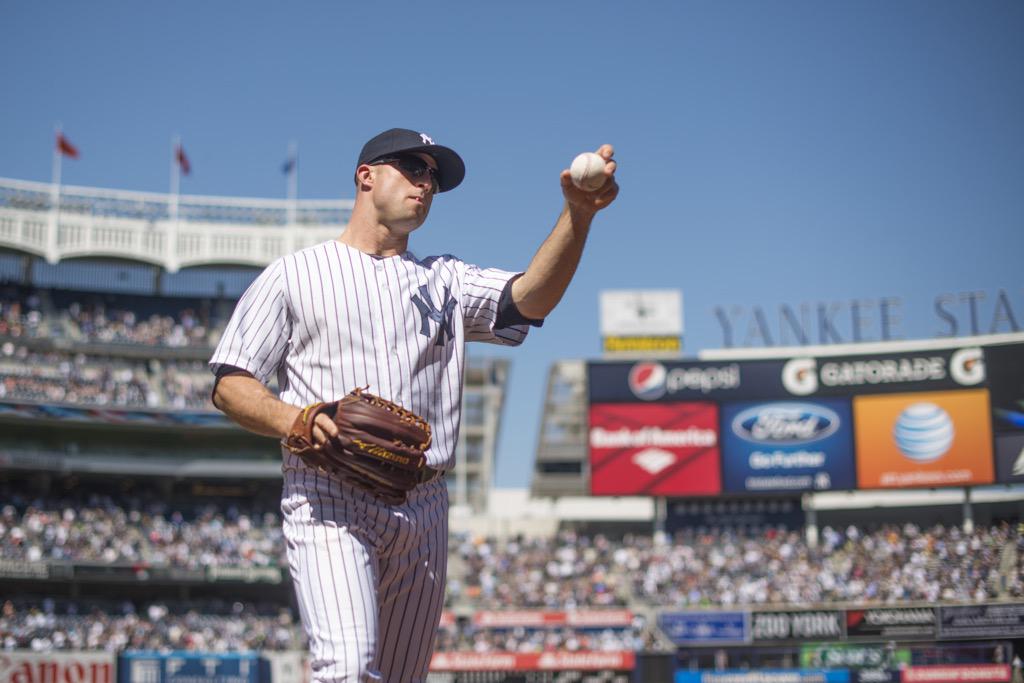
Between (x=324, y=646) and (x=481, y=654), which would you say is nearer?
(x=324, y=646)

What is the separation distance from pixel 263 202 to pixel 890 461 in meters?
23.8

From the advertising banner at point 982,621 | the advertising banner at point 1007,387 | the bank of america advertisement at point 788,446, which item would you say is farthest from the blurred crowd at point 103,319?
the advertising banner at point 1007,387

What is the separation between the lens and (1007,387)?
125ft

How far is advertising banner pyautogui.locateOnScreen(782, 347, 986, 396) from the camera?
1531 inches

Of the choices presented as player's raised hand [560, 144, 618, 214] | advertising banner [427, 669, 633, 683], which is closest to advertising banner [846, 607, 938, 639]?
advertising banner [427, 669, 633, 683]

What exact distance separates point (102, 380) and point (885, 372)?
26.1m

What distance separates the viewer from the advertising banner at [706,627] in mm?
33562

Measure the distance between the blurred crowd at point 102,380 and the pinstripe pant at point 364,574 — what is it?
3385 centimetres

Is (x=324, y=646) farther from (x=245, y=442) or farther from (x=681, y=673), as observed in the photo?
(x=245, y=442)

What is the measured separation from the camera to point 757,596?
35625 millimetres

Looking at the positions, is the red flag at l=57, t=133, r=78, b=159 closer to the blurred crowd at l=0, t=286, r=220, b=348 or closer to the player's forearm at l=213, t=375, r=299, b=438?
the blurred crowd at l=0, t=286, r=220, b=348

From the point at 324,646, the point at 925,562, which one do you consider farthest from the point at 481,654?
the point at 324,646

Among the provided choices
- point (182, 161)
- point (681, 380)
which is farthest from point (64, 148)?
point (681, 380)

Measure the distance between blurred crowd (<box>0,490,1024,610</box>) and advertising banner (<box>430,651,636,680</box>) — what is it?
474 cm
